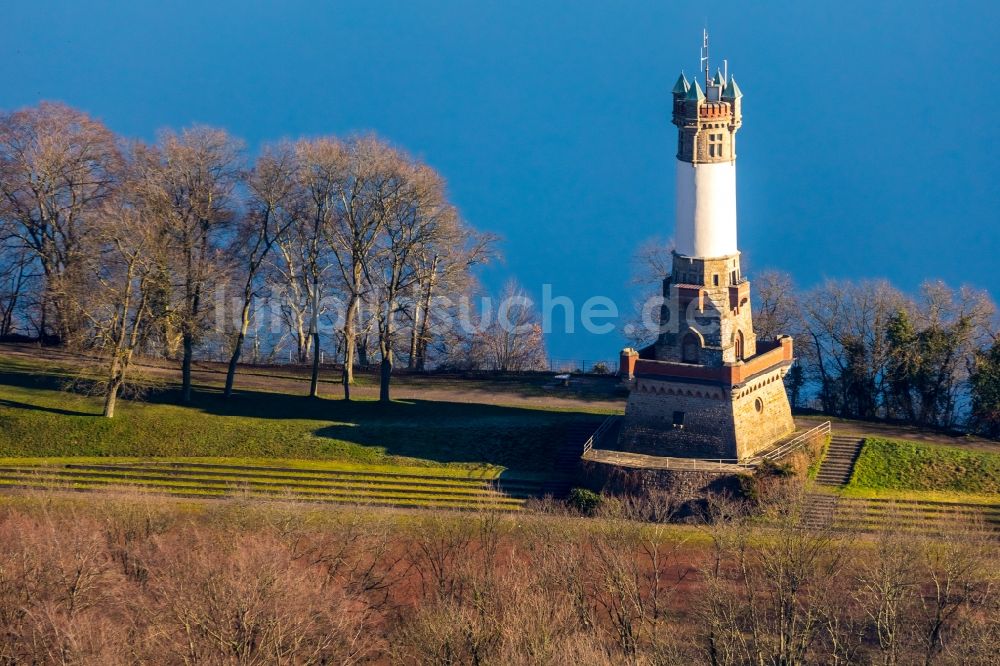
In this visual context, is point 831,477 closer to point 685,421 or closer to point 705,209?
point 685,421

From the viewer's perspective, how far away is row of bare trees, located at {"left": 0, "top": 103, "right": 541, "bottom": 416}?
2990 inches

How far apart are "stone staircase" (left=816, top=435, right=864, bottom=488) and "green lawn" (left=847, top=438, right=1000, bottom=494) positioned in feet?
1.18

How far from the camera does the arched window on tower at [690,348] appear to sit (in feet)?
225

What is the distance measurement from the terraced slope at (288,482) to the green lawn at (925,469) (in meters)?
13.4

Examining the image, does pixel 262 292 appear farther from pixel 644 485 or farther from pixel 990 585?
pixel 990 585

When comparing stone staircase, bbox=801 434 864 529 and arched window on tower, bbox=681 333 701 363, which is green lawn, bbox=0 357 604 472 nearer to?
arched window on tower, bbox=681 333 701 363

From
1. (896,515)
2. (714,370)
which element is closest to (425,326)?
(714,370)

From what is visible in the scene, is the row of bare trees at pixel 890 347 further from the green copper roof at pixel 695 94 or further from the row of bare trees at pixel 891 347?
the green copper roof at pixel 695 94

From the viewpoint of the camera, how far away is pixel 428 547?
204ft

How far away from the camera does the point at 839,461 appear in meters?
69.7

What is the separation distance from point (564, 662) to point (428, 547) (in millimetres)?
14594

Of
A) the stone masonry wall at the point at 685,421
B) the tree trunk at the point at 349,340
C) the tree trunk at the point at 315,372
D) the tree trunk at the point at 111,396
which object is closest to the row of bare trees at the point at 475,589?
the stone masonry wall at the point at 685,421

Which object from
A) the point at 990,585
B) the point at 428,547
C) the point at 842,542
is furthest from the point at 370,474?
the point at 990,585

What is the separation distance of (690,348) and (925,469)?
10.8 meters
